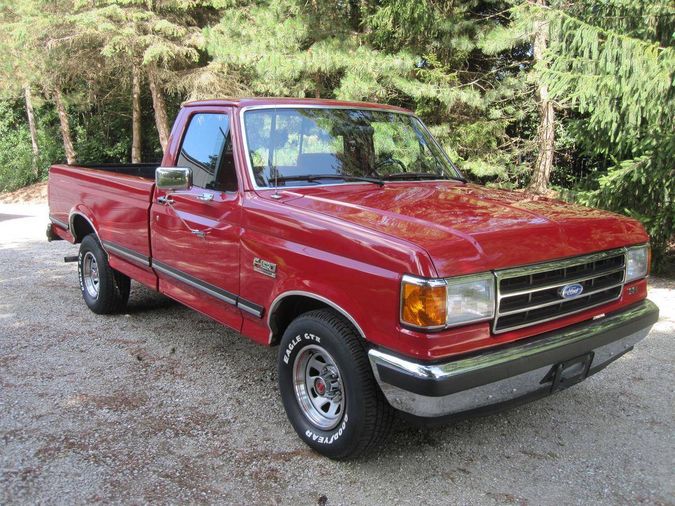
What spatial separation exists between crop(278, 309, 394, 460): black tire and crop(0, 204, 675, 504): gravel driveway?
14cm

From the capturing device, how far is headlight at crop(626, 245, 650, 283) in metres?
3.30

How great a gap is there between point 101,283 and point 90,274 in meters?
0.46

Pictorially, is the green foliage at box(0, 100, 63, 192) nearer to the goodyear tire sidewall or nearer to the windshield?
the windshield

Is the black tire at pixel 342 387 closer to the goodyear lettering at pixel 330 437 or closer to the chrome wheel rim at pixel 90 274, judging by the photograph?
the goodyear lettering at pixel 330 437

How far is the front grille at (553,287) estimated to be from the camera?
2676mm

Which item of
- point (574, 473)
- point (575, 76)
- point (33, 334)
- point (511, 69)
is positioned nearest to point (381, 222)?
point (574, 473)

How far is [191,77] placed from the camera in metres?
14.3

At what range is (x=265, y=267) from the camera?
332 cm

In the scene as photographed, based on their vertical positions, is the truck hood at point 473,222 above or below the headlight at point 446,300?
above

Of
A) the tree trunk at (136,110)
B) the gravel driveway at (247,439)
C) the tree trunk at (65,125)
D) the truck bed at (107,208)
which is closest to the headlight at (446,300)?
the gravel driveway at (247,439)

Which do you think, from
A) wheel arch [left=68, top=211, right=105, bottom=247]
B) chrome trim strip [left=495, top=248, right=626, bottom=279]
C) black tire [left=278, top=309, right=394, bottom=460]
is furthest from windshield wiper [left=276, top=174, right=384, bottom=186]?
wheel arch [left=68, top=211, right=105, bottom=247]

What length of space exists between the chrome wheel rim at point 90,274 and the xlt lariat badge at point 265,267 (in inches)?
118

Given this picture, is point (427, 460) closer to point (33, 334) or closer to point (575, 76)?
point (33, 334)

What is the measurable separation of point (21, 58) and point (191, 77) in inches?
256
